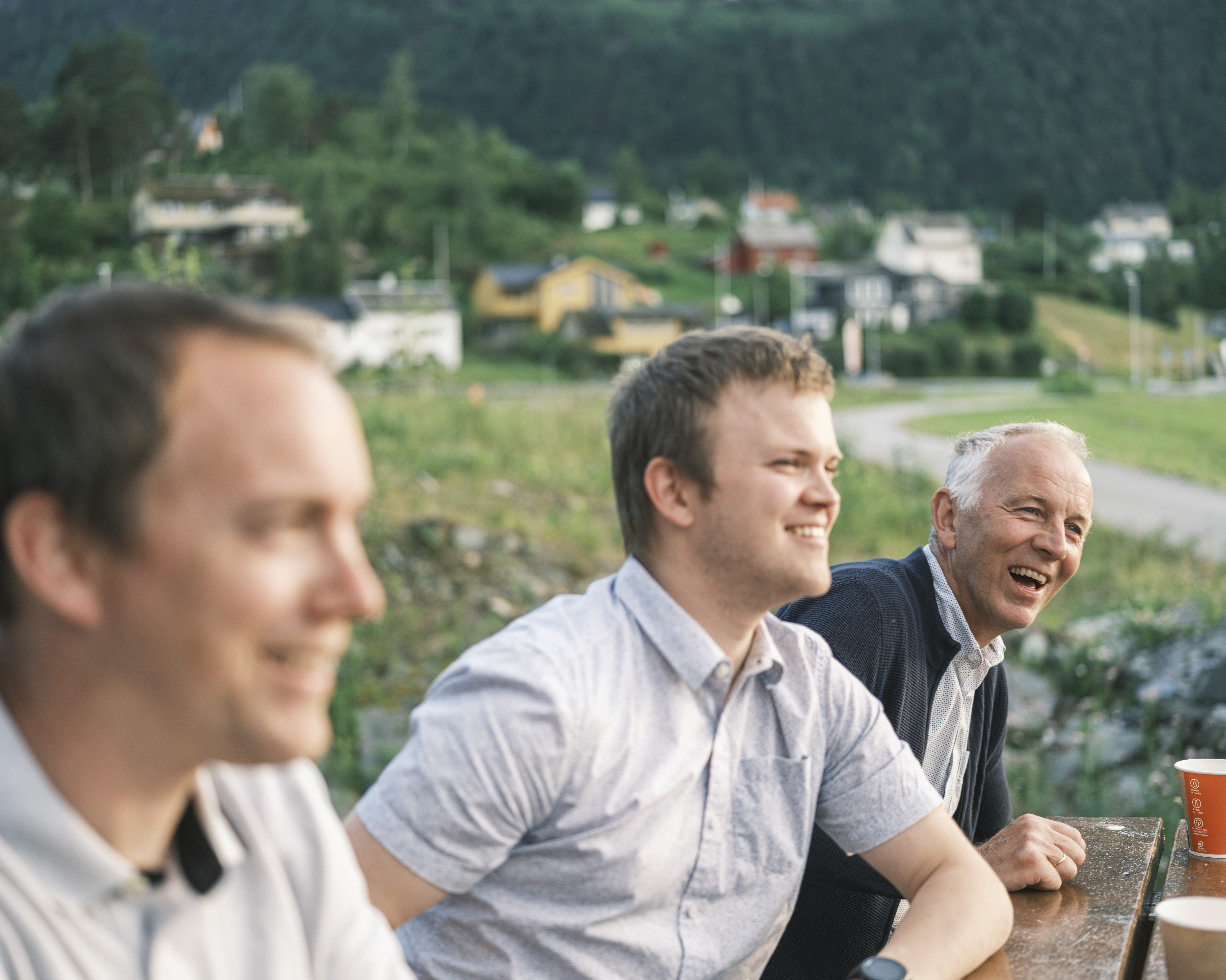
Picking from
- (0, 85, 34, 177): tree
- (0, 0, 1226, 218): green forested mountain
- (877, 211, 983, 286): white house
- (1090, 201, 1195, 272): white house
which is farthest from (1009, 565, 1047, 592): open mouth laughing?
(0, 0, 1226, 218): green forested mountain

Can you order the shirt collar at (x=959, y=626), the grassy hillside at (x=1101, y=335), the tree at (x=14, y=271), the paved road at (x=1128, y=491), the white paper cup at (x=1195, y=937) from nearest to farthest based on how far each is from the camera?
the white paper cup at (x=1195, y=937) → the shirt collar at (x=959, y=626) → the paved road at (x=1128, y=491) → the tree at (x=14, y=271) → the grassy hillside at (x=1101, y=335)

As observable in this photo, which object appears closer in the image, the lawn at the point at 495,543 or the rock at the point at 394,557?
the lawn at the point at 495,543

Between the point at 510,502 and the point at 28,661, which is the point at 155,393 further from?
the point at 510,502

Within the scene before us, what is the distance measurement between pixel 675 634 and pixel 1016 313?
56.9 m

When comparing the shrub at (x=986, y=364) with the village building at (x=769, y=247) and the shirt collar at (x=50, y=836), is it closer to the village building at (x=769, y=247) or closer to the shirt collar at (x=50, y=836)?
the village building at (x=769, y=247)

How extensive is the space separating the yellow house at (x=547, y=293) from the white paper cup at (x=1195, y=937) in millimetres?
53688

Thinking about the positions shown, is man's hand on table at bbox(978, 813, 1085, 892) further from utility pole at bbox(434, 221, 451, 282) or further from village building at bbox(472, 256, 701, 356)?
utility pole at bbox(434, 221, 451, 282)

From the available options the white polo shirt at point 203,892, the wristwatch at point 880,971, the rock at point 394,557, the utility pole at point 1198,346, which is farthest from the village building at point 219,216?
the white polo shirt at point 203,892

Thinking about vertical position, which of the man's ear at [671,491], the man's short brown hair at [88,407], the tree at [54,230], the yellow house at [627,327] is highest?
the tree at [54,230]

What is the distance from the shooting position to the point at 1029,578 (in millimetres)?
2475

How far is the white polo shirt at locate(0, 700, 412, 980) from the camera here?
0.86m

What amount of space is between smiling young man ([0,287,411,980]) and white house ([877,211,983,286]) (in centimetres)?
7782

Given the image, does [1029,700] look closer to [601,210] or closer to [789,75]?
[601,210]

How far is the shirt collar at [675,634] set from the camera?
168 centimetres
